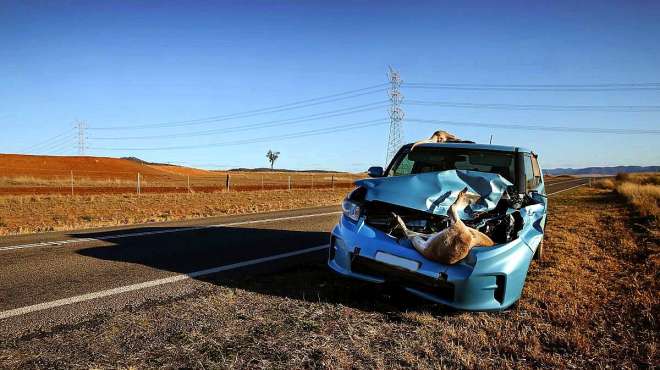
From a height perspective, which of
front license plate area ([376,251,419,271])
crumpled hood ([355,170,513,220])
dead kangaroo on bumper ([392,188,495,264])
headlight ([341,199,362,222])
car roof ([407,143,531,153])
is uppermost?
car roof ([407,143,531,153])

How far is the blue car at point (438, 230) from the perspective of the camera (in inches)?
136

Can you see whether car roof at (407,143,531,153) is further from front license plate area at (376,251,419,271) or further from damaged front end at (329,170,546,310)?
front license plate area at (376,251,419,271)

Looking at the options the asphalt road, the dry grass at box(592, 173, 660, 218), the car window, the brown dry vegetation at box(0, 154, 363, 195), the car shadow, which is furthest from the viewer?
the brown dry vegetation at box(0, 154, 363, 195)

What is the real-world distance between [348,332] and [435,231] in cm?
123

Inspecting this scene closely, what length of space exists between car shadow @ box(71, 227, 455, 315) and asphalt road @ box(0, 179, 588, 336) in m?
0.02

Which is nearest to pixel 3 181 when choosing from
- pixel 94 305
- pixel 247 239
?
pixel 247 239

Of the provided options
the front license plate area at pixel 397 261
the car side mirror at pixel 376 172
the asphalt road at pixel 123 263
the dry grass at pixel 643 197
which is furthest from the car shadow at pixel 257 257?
the dry grass at pixel 643 197

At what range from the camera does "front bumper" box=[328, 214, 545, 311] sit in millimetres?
3424

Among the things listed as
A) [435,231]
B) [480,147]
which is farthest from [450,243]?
[480,147]

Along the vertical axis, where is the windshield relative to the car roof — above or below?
below

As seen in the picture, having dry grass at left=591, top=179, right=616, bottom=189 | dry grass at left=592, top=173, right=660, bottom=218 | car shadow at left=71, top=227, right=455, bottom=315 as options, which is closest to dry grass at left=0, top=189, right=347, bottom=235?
car shadow at left=71, top=227, right=455, bottom=315

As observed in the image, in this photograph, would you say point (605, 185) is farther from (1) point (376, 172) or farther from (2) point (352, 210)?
(2) point (352, 210)

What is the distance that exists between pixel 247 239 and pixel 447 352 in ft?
16.9

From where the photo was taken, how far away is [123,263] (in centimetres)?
564
